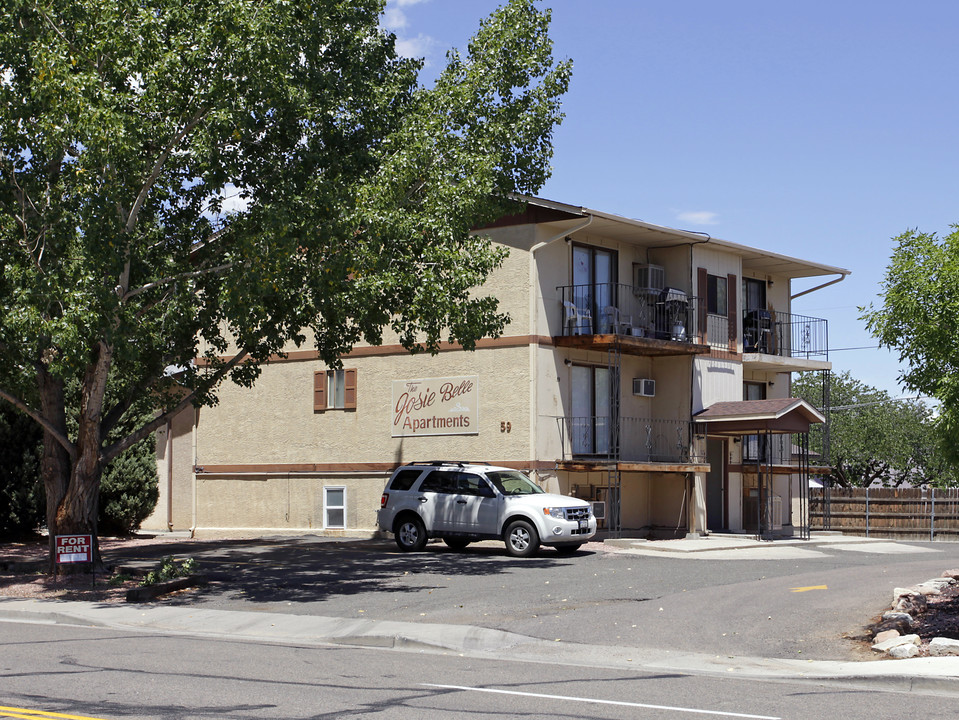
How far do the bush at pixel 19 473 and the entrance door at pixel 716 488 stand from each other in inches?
718

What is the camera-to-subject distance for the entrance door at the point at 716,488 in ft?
108

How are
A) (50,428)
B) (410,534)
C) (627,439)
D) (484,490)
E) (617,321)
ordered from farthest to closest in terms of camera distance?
1. (627,439)
2. (617,321)
3. (410,534)
4. (484,490)
5. (50,428)

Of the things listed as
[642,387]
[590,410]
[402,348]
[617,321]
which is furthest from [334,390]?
[642,387]

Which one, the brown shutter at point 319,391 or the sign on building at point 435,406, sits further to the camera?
the brown shutter at point 319,391

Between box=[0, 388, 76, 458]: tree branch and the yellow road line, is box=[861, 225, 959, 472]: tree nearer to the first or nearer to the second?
the yellow road line

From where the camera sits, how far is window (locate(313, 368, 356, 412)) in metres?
31.2

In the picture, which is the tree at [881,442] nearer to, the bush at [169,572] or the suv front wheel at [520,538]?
the suv front wheel at [520,538]

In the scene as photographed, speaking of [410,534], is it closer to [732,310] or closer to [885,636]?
[732,310]

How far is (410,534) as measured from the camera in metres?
24.8

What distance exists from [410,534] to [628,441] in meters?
7.71

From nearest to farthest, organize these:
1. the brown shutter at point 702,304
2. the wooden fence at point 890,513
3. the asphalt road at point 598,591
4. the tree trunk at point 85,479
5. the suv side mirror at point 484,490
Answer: the asphalt road at point 598,591 < the tree trunk at point 85,479 < the suv side mirror at point 484,490 < the brown shutter at point 702,304 < the wooden fence at point 890,513

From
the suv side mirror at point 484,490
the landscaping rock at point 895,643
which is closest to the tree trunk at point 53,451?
the suv side mirror at point 484,490

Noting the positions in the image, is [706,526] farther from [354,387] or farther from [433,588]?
[433,588]

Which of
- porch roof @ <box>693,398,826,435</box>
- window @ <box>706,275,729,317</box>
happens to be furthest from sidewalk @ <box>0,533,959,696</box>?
window @ <box>706,275,729,317</box>
